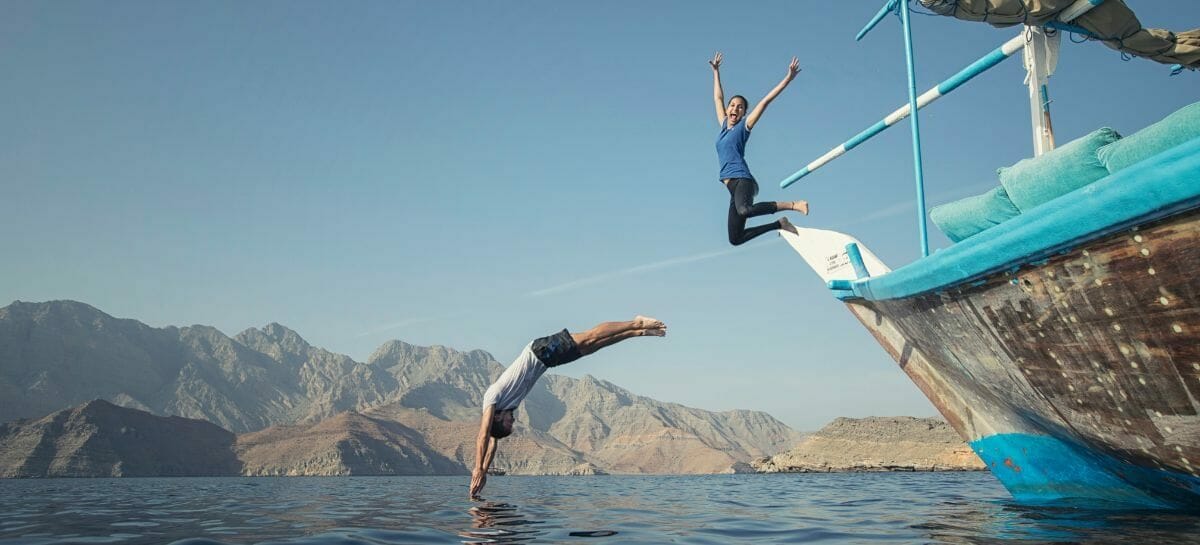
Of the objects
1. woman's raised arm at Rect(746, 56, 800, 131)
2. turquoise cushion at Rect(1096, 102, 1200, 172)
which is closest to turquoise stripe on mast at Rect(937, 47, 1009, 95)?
woman's raised arm at Rect(746, 56, 800, 131)

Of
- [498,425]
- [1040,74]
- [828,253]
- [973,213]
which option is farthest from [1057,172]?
[498,425]

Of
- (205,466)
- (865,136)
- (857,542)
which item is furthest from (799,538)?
(205,466)

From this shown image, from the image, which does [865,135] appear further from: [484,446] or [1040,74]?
[484,446]

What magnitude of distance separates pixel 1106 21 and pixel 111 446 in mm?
194140

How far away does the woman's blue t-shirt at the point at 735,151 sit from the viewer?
8367 mm

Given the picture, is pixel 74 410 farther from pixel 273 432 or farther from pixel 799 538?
pixel 799 538

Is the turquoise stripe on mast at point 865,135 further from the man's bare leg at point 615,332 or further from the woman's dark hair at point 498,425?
the woman's dark hair at point 498,425

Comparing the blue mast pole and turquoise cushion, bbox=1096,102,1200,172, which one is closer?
turquoise cushion, bbox=1096,102,1200,172

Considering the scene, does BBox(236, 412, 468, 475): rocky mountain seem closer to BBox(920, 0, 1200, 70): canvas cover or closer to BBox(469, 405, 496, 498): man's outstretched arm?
BBox(469, 405, 496, 498): man's outstretched arm

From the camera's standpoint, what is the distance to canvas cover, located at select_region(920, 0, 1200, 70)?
23.2 feet

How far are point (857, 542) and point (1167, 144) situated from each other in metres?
3.65

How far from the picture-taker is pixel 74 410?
535ft

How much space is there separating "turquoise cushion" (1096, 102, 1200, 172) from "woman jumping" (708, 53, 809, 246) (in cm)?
417

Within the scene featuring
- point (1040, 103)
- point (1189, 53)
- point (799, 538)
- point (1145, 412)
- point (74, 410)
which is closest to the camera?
point (1145, 412)
